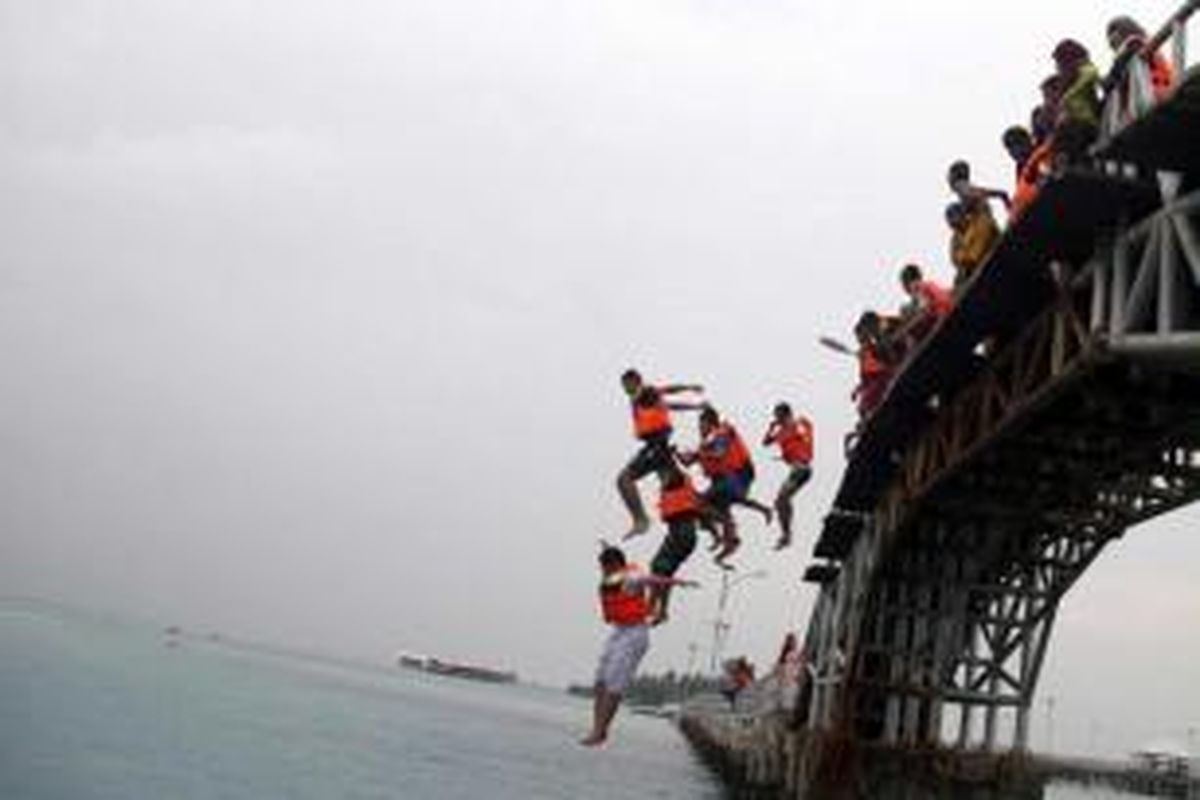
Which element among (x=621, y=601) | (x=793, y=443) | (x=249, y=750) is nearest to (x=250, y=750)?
(x=249, y=750)

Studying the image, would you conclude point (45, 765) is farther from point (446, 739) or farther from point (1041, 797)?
point (446, 739)

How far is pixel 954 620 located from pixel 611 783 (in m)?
43.0

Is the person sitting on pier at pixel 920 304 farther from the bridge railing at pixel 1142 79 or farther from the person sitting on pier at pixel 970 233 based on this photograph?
the bridge railing at pixel 1142 79

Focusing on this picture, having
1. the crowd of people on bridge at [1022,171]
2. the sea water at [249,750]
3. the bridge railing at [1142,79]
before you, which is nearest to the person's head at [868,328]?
the crowd of people on bridge at [1022,171]

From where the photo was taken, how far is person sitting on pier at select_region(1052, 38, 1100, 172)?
16.1 meters

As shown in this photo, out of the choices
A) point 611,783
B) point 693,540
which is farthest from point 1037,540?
point 611,783

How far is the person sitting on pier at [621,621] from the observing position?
40.5ft

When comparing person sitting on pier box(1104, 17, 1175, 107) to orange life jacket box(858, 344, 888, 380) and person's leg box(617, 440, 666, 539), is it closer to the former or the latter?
person's leg box(617, 440, 666, 539)

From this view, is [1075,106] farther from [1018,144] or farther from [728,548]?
[728,548]

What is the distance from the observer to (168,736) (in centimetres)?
5850

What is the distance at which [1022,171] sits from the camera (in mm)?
18219

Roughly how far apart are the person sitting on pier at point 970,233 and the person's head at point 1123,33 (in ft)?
12.2

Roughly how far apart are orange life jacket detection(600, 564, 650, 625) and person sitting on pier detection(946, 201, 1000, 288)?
8.40 metres

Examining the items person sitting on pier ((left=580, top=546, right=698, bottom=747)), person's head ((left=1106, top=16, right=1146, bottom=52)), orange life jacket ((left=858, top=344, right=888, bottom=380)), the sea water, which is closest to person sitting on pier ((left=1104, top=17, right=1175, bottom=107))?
person's head ((left=1106, top=16, right=1146, bottom=52))
